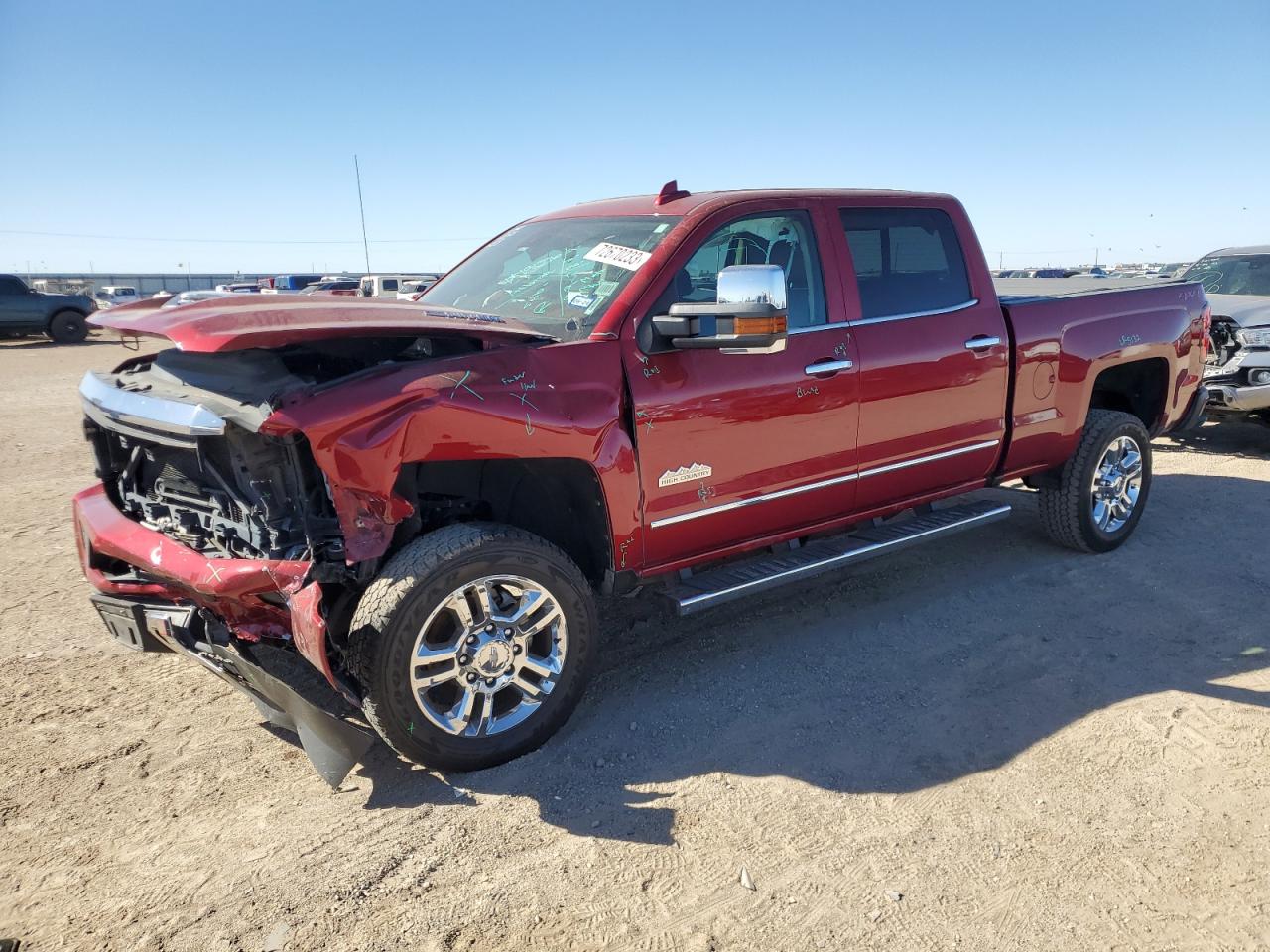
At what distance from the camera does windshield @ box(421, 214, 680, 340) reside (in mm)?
3709

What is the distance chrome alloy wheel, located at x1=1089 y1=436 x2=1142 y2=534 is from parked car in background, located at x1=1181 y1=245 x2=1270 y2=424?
2.78m

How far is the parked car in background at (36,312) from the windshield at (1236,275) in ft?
74.1

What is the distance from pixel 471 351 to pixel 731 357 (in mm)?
1072

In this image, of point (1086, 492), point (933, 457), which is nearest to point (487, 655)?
point (933, 457)

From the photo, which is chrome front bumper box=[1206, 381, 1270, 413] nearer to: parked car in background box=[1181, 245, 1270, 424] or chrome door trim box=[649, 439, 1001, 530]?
parked car in background box=[1181, 245, 1270, 424]

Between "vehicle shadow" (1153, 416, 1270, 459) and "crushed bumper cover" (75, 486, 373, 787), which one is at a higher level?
"crushed bumper cover" (75, 486, 373, 787)

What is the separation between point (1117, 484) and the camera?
548 cm

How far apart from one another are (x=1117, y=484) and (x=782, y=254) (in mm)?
2858

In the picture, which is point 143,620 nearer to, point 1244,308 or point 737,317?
point 737,317

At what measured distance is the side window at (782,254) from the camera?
3.89 metres

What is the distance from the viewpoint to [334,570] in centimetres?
298

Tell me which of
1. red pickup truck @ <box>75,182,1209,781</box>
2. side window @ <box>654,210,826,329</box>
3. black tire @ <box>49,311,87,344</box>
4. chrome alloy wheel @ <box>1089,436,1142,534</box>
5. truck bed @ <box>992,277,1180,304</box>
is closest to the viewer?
red pickup truck @ <box>75,182,1209,781</box>

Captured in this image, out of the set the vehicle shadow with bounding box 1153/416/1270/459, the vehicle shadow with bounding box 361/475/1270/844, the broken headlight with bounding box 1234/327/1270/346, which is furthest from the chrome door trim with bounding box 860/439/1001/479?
the broken headlight with bounding box 1234/327/1270/346

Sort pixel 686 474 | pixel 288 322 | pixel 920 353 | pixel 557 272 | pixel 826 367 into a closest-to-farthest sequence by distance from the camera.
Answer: pixel 288 322
pixel 686 474
pixel 826 367
pixel 557 272
pixel 920 353
